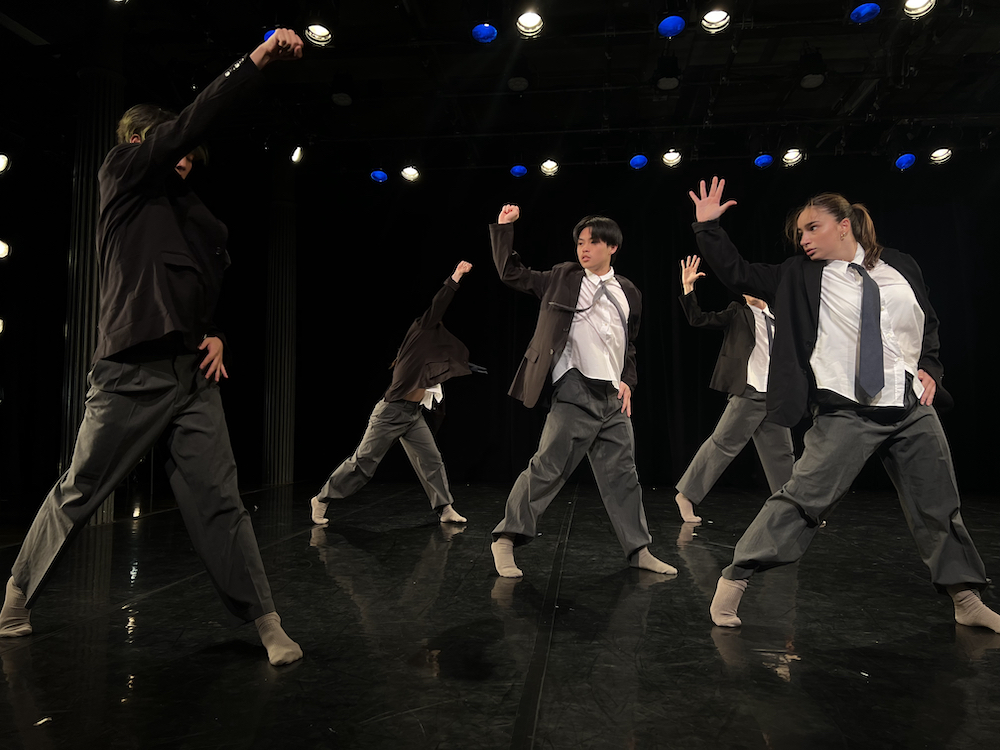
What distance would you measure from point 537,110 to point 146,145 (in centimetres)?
637

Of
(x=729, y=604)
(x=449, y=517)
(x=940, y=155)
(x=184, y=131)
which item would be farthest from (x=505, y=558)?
(x=940, y=155)

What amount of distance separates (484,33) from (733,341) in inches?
112

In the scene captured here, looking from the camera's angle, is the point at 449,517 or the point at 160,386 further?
the point at 449,517

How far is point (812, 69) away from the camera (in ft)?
17.7

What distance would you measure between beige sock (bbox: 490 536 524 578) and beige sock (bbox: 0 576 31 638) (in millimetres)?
1590

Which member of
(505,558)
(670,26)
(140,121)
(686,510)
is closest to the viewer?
(140,121)

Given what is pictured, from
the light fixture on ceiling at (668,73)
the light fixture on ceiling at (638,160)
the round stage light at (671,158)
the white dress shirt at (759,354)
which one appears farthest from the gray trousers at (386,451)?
the round stage light at (671,158)

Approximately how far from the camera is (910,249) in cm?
732

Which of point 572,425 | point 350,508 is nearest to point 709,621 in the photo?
point 572,425

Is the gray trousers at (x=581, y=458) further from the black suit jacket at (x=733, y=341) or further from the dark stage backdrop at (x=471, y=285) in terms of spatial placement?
the dark stage backdrop at (x=471, y=285)

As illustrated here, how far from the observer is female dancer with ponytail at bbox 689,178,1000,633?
79.9 inches

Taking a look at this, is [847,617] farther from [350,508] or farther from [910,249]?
[910,249]

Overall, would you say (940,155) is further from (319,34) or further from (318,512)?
(318,512)

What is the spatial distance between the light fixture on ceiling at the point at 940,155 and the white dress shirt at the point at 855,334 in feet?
17.8
